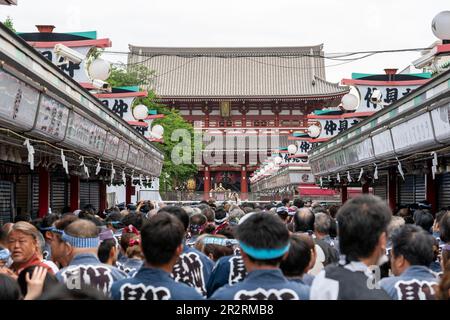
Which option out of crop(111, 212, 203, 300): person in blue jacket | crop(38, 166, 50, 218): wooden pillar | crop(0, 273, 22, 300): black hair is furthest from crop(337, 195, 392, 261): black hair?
crop(38, 166, 50, 218): wooden pillar

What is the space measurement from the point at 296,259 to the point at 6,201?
12.3 metres

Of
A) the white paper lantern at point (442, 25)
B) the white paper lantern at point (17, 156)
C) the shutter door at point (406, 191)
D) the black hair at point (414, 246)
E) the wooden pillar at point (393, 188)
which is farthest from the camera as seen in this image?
the shutter door at point (406, 191)

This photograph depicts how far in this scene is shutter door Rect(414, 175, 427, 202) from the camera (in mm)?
19344

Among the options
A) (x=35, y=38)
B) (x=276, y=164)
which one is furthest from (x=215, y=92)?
(x=35, y=38)

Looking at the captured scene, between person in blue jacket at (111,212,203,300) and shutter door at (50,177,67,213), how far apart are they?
51.4ft

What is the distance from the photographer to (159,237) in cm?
457

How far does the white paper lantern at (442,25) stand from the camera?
42.2 ft

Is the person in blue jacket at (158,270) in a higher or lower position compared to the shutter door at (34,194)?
lower

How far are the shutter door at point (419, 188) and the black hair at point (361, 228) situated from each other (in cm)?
1564

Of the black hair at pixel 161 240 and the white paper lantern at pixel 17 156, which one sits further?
the white paper lantern at pixel 17 156

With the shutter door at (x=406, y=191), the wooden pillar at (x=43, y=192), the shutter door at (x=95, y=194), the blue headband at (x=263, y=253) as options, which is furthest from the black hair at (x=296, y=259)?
the shutter door at (x=95, y=194)

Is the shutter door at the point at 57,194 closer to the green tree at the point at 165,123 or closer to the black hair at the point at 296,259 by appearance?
the black hair at the point at 296,259

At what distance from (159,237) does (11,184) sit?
43.3ft

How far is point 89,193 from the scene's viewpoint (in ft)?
83.5
